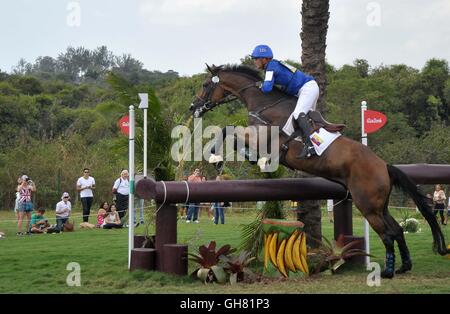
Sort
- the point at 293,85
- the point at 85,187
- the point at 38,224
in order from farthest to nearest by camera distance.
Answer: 1. the point at 85,187
2. the point at 38,224
3. the point at 293,85

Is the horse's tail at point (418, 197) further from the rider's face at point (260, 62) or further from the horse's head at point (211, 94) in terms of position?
the horse's head at point (211, 94)

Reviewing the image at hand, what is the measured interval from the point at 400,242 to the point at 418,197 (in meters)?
0.61

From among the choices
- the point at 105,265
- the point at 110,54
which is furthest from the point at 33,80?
the point at 110,54

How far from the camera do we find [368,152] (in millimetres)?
8195

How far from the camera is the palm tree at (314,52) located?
9.73 metres

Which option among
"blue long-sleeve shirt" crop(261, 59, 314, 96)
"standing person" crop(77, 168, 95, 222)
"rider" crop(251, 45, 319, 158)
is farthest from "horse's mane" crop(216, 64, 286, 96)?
"standing person" crop(77, 168, 95, 222)

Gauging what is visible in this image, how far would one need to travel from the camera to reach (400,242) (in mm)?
8453

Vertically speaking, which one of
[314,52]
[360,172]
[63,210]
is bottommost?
[63,210]

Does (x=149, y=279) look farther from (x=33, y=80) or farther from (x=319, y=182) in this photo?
(x=33, y=80)

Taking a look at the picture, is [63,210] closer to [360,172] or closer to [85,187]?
[85,187]

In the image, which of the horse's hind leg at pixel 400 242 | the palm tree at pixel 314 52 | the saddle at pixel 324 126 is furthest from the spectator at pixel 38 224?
the horse's hind leg at pixel 400 242

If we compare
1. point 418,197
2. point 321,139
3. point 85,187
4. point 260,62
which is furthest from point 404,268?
point 85,187

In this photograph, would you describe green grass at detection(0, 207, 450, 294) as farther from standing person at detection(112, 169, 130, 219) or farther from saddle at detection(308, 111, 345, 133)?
standing person at detection(112, 169, 130, 219)

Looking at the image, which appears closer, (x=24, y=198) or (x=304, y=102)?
(x=304, y=102)
